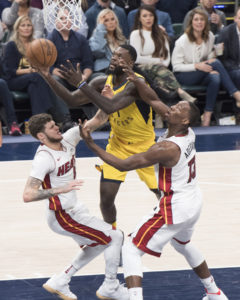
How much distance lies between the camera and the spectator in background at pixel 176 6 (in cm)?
1245

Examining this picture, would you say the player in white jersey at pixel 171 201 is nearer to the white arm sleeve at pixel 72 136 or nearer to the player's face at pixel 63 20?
the white arm sleeve at pixel 72 136

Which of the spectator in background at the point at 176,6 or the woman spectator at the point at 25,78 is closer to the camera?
the woman spectator at the point at 25,78

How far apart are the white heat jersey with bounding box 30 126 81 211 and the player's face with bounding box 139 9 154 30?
20.6ft

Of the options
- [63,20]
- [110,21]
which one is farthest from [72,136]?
[110,21]

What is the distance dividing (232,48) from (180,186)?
24.1 ft

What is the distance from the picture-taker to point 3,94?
10.9m

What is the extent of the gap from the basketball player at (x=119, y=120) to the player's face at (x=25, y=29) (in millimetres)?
4676

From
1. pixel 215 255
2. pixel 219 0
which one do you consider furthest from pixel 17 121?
pixel 215 255

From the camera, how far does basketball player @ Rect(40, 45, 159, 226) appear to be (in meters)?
5.72

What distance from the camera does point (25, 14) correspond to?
1132cm

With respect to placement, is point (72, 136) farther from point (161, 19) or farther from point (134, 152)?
point (161, 19)

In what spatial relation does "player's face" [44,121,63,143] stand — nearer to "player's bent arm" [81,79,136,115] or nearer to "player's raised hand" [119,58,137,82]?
"player's bent arm" [81,79,136,115]

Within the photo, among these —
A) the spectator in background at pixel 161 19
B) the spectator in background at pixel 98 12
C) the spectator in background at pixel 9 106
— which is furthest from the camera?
the spectator in background at pixel 161 19

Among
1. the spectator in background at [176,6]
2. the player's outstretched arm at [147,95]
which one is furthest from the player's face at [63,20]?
the player's outstretched arm at [147,95]
